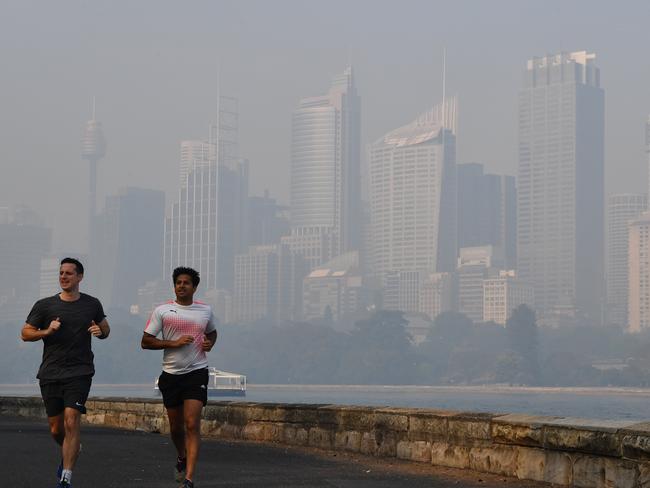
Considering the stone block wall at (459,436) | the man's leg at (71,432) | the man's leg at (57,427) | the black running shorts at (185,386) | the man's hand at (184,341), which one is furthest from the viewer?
the man's leg at (57,427)

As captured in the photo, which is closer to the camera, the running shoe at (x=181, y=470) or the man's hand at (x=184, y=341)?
the man's hand at (x=184, y=341)

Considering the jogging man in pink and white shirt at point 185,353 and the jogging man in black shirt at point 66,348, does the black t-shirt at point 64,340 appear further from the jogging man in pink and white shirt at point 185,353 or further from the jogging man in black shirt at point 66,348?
the jogging man in pink and white shirt at point 185,353

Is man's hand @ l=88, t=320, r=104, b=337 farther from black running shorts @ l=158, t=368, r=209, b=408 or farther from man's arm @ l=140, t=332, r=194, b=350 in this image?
black running shorts @ l=158, t=368, r=209, b=408

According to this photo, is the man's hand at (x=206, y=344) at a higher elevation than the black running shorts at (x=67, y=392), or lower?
higher

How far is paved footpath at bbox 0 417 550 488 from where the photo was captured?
11.0 metres

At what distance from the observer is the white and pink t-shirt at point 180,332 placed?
10.1 meters

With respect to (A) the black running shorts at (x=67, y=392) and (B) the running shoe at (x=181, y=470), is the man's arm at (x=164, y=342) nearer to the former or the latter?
(A) the black running shorts at (x=67, y=392)

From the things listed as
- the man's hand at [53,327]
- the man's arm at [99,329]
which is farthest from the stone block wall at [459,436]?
the man's hand at [53,327]

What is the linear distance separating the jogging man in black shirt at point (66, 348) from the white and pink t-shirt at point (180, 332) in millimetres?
459

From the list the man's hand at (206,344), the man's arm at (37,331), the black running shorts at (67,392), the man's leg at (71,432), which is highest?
the man's arm at (37,331)

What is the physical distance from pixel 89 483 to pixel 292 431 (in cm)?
485

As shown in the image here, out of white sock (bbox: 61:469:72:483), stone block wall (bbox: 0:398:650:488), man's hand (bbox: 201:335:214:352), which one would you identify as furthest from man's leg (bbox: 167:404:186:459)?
stone block wall (bbox: 0:398:650:488)

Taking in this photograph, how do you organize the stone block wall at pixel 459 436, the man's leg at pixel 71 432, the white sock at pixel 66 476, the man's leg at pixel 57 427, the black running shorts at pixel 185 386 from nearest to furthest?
1. the white sock at pixel 66 476
2. the stone block wall at pixel 459 436
3. the man's leg at pixel 71 432
4. the black running shorts at pixel 185 386
5. the man's leg at pixel 57 427

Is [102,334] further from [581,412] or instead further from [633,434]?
[581,412]
